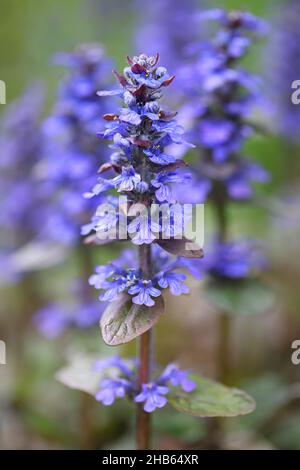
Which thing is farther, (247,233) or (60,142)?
(247,233)

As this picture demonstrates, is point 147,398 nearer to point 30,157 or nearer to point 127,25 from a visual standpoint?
point 30,157

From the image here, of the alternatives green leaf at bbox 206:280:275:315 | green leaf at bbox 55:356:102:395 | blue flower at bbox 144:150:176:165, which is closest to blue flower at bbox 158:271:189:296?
blue flower at bbox 144:150:176:165

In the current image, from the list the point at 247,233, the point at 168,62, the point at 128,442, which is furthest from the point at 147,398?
the point at 168,62

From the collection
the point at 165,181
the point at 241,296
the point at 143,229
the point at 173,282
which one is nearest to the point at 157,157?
the point at 165,181

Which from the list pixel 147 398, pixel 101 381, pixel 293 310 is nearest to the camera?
pixel 147 398

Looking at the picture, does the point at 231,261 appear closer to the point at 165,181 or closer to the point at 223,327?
the point at 223,327

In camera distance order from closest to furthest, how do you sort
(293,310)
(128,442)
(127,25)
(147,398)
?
(147,398) → (128,442) → (293,310) → (127,25)
